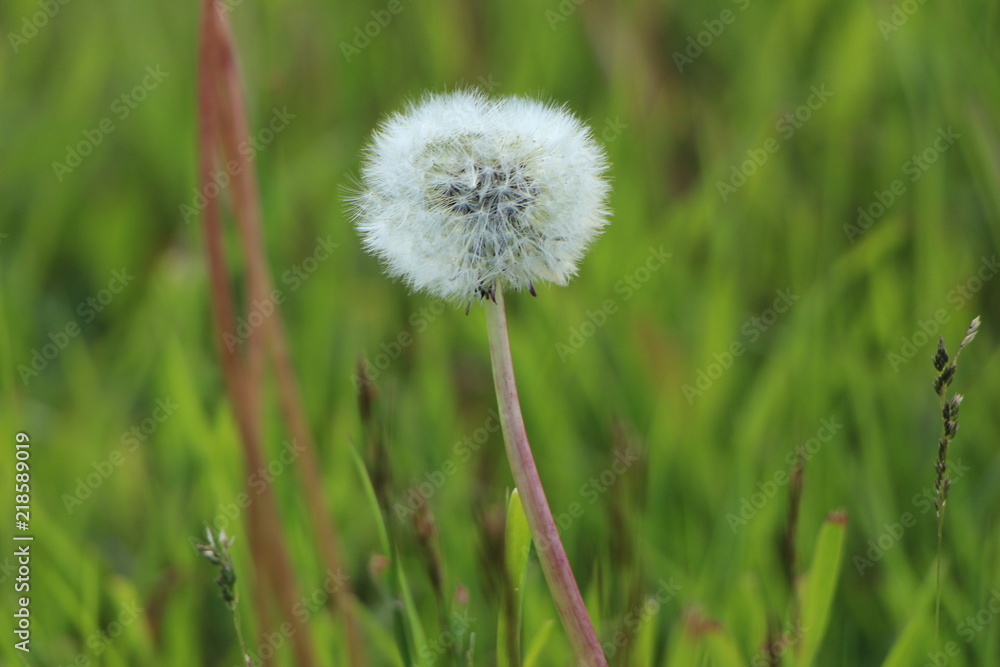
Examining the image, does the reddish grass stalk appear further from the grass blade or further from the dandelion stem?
the dandelion stem

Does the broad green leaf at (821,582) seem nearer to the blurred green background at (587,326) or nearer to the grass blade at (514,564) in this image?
the blurred green background at (587,326)

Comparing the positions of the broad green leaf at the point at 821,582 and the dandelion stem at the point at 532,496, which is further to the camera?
the broad green leaf at the point at 821,582

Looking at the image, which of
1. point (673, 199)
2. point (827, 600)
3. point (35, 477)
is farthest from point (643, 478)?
point (673, 199)

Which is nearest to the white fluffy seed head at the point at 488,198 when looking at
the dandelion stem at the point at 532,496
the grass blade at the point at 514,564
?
the dandelion stem at the point at 532,496

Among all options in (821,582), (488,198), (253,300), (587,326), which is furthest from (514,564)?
(587,326)

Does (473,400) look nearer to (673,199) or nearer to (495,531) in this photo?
(673,199)

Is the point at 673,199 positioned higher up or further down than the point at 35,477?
higher up
